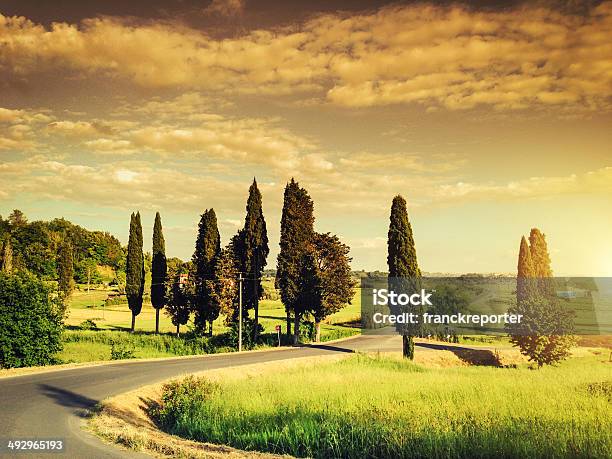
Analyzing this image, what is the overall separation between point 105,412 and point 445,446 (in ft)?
37.5

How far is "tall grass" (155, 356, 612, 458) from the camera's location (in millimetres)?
11820

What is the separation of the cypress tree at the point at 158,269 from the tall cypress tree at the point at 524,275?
40.3 metres

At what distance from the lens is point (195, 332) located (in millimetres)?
50406

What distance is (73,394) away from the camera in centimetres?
1972

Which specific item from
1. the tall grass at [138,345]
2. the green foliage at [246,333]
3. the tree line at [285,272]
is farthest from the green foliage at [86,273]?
the green foliage at [246,333]

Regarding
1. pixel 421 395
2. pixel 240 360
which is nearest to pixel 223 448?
pixel 421 395

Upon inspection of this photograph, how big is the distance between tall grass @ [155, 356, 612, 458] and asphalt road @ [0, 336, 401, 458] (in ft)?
11.4

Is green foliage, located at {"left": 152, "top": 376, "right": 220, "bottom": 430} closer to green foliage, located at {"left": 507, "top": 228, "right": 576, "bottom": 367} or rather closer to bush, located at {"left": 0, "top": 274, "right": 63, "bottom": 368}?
bush, located at {"left": 0, "top": 274, "right": 63, "bottom": 368}

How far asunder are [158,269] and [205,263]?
10765 millimetres

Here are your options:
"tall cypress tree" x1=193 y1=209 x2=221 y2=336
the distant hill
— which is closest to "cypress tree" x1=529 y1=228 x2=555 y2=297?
"tall cypress tree" x1=193 y1=209 x2=221 y2=336

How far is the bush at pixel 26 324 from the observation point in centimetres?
2884

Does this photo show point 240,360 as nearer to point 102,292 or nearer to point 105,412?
point 105,412

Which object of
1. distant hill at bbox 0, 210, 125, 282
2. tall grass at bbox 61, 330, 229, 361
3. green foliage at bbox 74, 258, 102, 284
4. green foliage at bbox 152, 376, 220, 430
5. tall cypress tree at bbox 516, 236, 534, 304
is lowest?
tall grass at bbox 61, 330, 229, 361

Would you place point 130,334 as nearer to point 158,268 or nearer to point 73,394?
point 158,268
